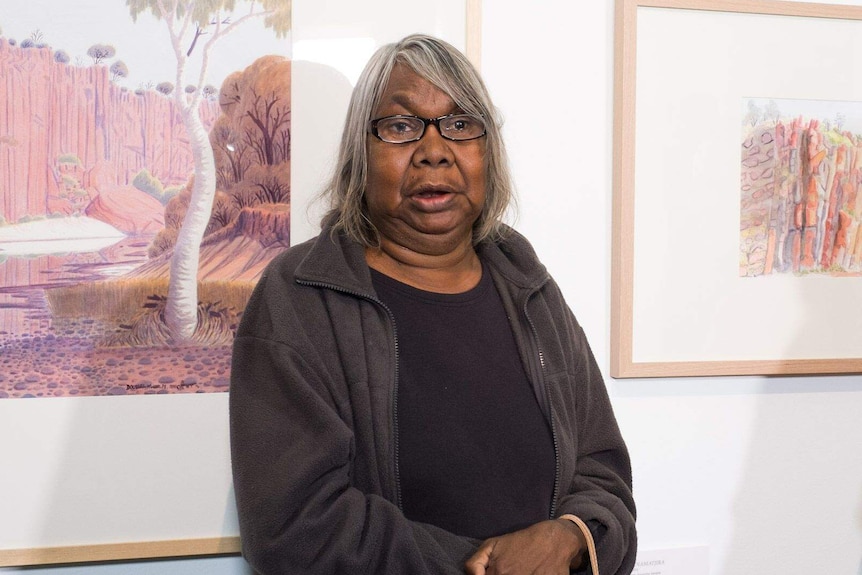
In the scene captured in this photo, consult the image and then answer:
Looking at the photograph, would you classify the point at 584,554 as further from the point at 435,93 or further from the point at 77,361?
the point at 77,361

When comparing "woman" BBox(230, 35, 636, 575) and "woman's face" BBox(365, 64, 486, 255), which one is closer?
"woman" BBox(230, 35, 636, 575)

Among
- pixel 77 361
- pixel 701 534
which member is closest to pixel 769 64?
pixel 701 534

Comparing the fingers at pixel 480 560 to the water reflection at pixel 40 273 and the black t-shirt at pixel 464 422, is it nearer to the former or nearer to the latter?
the black t-shirt at pixel 464 422

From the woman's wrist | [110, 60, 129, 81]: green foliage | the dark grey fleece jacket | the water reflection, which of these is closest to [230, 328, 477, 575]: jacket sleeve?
the dark grey fleece jacket

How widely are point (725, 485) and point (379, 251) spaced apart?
779mm

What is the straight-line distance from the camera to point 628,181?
137 centimetres

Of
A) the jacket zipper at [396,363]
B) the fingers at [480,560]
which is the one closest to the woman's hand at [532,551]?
the fingers at [480,560]

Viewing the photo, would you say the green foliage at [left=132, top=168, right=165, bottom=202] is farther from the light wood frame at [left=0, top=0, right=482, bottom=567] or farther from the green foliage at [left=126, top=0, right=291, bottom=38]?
the light wood frame at [left=0, top=0, right=482, bottom=567]

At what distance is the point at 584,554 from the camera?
3.42 feet

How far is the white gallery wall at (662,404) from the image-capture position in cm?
137

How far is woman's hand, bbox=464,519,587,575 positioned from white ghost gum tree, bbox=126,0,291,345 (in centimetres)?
55

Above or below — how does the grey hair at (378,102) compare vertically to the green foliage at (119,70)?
below

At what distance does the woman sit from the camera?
0.92m

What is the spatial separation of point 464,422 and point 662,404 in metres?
0.54
